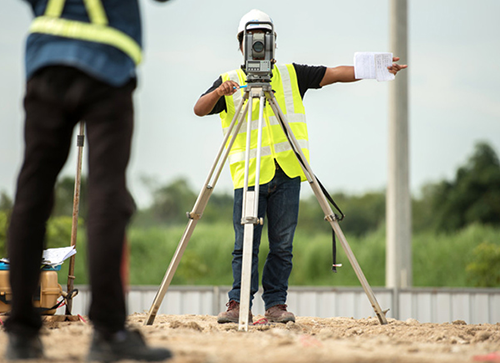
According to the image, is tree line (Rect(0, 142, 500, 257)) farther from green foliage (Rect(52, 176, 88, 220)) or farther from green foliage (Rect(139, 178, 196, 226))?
green foliage (Rect(52, 176, 88, 220))

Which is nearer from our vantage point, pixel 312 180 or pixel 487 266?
pixel 312 180

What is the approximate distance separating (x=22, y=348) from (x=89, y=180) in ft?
2.10

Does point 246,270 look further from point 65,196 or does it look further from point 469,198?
point 469,198

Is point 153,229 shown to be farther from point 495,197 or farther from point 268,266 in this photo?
point 495,197

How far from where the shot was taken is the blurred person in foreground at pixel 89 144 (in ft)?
7.51

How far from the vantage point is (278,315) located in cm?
423

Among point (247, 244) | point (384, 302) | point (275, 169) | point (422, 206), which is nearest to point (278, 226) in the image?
point (275, 169)

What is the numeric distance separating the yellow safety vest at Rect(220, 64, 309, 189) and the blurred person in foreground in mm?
1987

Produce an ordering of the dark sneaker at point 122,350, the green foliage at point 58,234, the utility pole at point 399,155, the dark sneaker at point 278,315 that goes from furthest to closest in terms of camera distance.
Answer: the green foliage at point 58,234 < the utility pole at point 399,155 < the dark sneaker at point 278,315 < the dark sneaker at point 122,350

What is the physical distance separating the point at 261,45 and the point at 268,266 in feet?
4.74

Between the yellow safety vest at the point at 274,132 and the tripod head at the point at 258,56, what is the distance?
0.33m

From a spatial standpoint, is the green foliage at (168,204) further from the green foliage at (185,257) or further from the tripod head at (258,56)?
the tripod head at (258,56)

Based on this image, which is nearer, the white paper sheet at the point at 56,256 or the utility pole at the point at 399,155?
the white paper sheet at the point at 56,256

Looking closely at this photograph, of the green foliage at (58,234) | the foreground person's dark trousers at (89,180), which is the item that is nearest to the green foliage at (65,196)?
the green foliage at (58,234)
